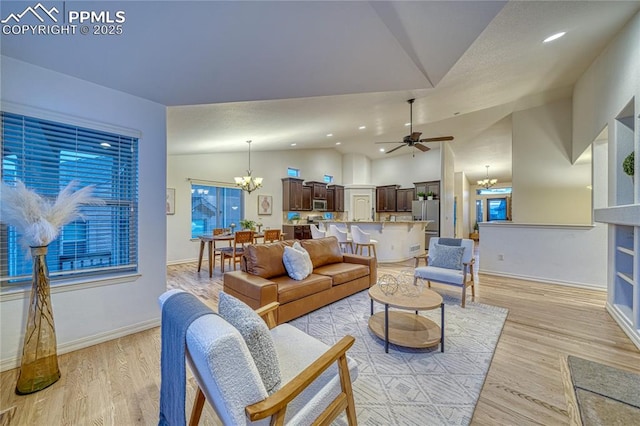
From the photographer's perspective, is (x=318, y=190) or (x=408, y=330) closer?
(x=408, y=330)

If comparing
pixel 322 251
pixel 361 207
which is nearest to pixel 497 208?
pixel 361 207

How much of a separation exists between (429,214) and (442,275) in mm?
5519

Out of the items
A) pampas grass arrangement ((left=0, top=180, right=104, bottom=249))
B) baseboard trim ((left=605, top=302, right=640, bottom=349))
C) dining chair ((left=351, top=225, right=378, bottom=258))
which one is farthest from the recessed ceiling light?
pampas grass arrangement ((left=0, top=180, right=104, bottom=249))

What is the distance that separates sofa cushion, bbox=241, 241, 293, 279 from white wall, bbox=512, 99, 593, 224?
544cm

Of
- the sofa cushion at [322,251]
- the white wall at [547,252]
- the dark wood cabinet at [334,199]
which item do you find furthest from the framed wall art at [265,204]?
the white wall at [547,252]

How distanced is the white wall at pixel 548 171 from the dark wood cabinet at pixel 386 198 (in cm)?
443

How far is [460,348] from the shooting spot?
234cm

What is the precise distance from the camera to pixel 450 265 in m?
3.57

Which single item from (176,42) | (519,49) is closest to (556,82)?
(519,49)

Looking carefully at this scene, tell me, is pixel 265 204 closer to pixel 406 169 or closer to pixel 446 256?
pixel 406 169

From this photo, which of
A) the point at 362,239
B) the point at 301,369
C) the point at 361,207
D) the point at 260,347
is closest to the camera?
the point at 260,347

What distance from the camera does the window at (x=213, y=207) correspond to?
677 centimetres

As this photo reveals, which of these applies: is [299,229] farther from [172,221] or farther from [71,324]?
[71,324]

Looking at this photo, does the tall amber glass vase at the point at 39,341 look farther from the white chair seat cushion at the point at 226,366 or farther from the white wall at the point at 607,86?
the white wall at the point at 607,86
